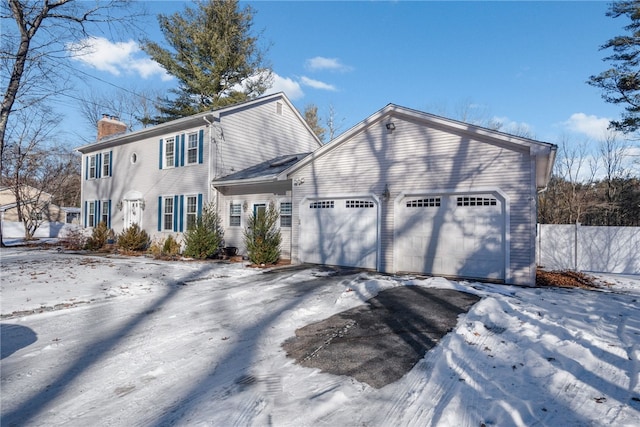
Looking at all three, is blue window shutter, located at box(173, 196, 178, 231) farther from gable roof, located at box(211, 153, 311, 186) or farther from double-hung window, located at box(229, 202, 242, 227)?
double-hung window, located at box(229, 202, 242, 227)

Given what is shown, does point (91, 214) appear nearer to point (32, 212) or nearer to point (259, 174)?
point (32, 212)

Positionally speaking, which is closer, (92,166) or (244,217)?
(244,217)

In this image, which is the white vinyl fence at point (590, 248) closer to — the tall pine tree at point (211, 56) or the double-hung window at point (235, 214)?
the double-hung window at point (235, 214)

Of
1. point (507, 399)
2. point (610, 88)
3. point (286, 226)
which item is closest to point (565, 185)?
point (610, 88)

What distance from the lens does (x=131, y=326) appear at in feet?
17.3

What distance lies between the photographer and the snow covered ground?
9.29 feet

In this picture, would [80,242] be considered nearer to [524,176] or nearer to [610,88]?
[524,176]

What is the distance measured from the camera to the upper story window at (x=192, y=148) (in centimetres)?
1430

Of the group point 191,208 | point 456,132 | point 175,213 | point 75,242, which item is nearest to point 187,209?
point 191,208

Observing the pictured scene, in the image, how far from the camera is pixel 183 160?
14.7 m

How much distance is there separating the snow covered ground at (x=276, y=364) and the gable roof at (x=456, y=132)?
125 inches

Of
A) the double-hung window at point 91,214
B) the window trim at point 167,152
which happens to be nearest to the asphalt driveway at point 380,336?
the window trim at point 167,152

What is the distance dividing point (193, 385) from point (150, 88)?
33.7m

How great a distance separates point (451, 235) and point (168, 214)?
39.6ft
